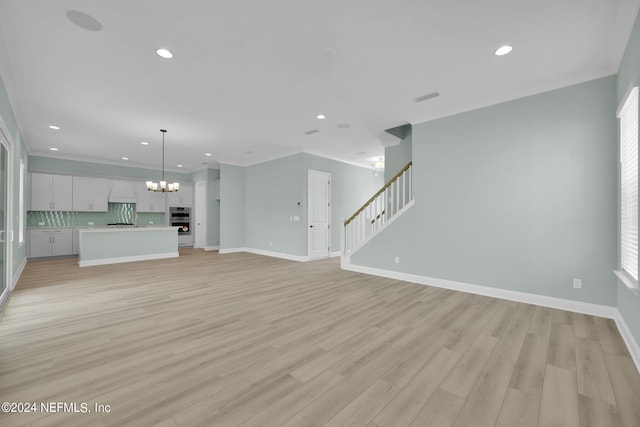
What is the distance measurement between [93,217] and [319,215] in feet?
24.8

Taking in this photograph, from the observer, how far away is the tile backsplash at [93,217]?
305 inches

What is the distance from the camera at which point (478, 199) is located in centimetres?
417

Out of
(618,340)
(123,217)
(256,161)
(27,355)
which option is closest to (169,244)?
(123,217)

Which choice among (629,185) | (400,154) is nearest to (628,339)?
(629,185)

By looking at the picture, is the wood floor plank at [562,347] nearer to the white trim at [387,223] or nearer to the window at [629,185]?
the window at [629,185]

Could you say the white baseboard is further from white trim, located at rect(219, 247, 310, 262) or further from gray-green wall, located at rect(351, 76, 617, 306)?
white trim, located at rect(219, 247, 310, 262)

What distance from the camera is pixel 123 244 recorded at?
700cm

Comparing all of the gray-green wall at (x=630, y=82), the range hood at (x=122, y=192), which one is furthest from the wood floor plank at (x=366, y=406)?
the range hood at (x=122, y=192)

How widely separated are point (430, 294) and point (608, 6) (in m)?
3.64

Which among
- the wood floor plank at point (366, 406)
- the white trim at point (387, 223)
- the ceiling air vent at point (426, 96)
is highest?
the ceiling air vent at point (426, 96)

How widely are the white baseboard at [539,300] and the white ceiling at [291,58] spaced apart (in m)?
2.86

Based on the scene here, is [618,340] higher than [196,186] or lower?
lower

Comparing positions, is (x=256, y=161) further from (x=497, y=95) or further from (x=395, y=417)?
(x=395, y=417)

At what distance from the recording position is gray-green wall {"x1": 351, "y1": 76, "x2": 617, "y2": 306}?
3.27m
